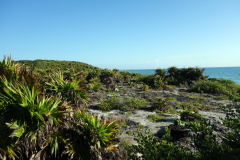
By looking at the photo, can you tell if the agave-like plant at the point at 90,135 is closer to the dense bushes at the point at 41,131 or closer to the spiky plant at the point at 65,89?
the dense bushes at the point at 41,131

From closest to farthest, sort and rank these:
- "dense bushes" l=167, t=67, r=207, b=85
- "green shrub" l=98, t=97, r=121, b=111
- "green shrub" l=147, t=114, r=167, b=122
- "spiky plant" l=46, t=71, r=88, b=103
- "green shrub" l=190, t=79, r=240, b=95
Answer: "spiky plant" l=46, t=71, r=88, b=103, "green shrub" l=147, t=114, r=167, b=122, "green shrub" l=98, t=97, r=121, b=111, "green shrub" l=190, t=79, r=240, b=95, "dense bushes" l=167, t=67, r=207, b=85

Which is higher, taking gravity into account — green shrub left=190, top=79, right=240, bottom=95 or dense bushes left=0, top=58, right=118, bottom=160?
dense bushes left=0, top=58, right=118, bottom=160

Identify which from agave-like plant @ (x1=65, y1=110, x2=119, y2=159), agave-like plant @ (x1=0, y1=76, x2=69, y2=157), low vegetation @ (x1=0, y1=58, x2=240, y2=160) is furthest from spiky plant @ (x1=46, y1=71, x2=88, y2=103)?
agave-like plant @ (x1=0, y1=76, x2=69, y2=157)

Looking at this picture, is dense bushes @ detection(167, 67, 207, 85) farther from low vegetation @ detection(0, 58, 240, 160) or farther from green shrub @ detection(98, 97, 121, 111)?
low vegetation @ detection(0, 58, 240, 160)

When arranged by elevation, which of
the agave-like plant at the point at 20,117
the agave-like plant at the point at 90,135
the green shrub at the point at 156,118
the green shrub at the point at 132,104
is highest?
the agave-like plant at the point at 20,117

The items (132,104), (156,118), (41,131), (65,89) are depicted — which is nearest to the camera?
(41,131)

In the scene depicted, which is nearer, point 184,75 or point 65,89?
point 65,89

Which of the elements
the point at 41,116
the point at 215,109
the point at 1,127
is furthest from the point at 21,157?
the point at 215,109

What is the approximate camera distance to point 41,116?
125 inches

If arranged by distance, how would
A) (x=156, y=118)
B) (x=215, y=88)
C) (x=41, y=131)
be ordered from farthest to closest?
(x=215, y=88), (x=156, y=118), (x=41, y=131)

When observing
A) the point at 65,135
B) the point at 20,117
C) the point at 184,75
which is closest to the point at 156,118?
the point at 65,135

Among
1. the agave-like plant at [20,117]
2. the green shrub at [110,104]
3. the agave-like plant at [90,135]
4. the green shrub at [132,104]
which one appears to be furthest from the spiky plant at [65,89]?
the green shrub at [132,104]

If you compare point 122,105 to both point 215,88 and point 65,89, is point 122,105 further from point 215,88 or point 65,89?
point 215,88

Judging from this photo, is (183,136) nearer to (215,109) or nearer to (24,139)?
(24,139)
